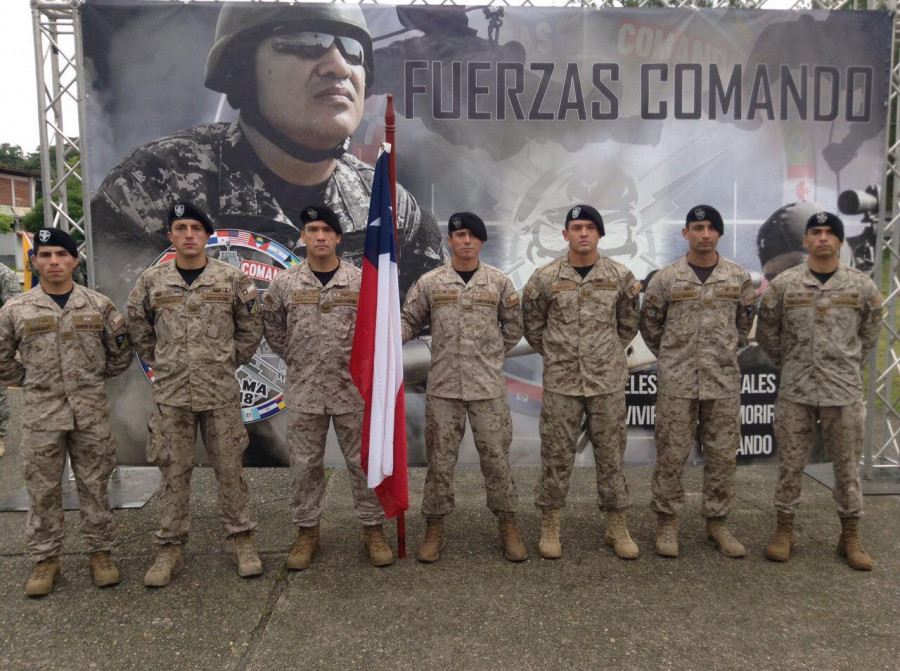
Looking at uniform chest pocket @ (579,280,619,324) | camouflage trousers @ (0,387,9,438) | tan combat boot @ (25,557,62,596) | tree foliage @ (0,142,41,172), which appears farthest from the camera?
tree foliage @ (0,142,41,172)

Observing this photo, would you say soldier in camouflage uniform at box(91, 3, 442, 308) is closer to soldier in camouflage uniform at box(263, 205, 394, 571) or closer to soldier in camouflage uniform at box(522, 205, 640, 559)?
soldier in camouflage uniform at box(263, 205, 394, 571)

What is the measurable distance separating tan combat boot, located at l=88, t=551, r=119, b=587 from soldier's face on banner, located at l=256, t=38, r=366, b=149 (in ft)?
9.88

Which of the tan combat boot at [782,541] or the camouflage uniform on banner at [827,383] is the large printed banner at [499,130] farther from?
the tan combat boot at [782,541]

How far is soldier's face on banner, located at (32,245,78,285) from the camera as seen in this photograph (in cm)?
322

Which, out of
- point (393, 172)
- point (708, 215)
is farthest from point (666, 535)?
point (393, 172)

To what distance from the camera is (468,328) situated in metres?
3.54

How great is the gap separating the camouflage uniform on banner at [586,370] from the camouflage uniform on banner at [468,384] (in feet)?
0.81

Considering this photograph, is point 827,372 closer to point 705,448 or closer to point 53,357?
point 705,448

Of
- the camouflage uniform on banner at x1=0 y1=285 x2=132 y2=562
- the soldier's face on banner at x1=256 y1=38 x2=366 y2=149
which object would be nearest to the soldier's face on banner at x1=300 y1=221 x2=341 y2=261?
the camouflage uniform on banner at x1=0 y1=285 x2=132 y2=562

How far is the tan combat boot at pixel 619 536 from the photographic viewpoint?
11.7 feet

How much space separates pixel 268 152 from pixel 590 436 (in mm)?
3063

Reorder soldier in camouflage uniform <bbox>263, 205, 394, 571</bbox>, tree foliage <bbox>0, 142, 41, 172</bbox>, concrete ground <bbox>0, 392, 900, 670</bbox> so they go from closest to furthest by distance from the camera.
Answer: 1. concrete ground <bbox>0, 392, 900, 670</bbox>
2. soldier in camouflage uniform <bbox>263, 205, 394, 571</bbox>
3. tree foliage <bbox>0, 142, 41, 172</bbox>

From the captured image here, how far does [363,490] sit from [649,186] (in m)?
3.07

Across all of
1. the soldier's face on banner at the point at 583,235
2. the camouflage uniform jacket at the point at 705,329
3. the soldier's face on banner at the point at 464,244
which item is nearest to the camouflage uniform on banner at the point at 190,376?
the soldier's face on banner at the point at 464,244
